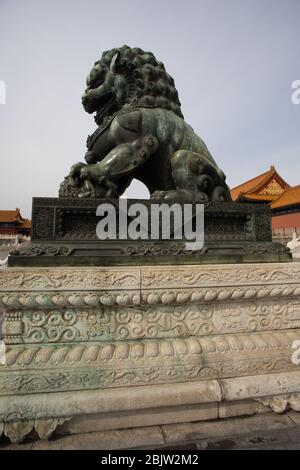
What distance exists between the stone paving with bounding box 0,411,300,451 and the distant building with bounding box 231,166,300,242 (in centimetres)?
1863

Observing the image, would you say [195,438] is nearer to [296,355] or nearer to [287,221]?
[296,355]

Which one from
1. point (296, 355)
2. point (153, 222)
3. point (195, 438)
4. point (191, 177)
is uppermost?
point (191, 177)

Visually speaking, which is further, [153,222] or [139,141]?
[139,141]

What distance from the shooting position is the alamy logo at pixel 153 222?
83.1 inches

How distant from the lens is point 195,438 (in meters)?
1.54

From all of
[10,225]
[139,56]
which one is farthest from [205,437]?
[10,225]

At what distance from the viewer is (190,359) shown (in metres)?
1.75

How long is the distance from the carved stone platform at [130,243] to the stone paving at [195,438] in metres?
1.07

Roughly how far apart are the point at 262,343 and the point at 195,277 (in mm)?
689

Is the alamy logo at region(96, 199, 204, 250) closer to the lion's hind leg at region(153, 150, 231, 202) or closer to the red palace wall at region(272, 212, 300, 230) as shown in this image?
the lion's hind leg at region(153, 150, 231, 202)

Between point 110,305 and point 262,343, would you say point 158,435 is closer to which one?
point 110,305

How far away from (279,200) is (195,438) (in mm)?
24422

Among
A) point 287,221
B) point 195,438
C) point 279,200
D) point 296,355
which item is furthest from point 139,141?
point 279,200

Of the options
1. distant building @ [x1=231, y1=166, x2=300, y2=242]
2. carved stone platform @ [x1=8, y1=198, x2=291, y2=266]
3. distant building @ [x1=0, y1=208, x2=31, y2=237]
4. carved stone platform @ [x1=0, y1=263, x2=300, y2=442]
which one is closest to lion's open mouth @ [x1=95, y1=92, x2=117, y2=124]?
carved stone platform @ [x1=8, y1=198, x2=291, y2=266]
